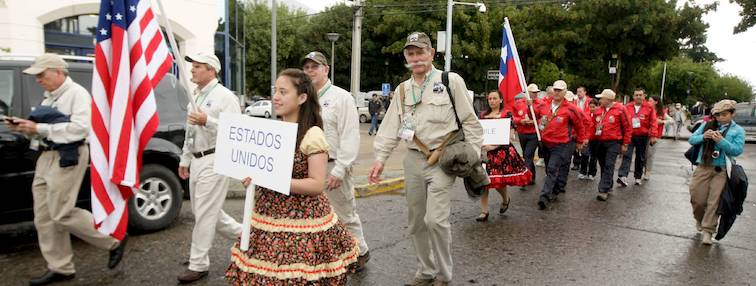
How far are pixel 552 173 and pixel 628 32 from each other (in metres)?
22.9

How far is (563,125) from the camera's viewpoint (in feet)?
26.3

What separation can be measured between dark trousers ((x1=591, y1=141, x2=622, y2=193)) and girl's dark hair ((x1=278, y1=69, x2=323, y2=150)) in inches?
269

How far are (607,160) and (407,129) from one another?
5881 mm

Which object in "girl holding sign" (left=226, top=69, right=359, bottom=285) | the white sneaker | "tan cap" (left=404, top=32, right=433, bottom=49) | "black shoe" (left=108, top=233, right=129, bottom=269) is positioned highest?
"tan cap" (left=404, top=32, right=433, bottom=49)

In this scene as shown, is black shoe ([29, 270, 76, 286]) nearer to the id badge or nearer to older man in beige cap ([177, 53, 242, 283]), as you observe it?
older man in beige cap ([177, 53, 242, 283])

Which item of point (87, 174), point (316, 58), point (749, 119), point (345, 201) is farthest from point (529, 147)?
point (749, 119)

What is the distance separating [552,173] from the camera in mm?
7871

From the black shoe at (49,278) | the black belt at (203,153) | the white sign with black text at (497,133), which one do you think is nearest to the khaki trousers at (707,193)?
the white sign with black text at (497,133)

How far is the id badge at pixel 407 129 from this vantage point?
14.1ft

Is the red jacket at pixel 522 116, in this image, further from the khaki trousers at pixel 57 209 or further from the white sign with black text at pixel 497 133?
the khaki trousers at pixel 57 209

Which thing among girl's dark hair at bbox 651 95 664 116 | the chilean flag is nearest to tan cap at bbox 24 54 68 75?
the chilean flag

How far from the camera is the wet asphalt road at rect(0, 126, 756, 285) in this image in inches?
186

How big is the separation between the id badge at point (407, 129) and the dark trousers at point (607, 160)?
545 cm

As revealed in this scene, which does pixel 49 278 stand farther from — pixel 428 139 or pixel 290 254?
pixel 428 139
